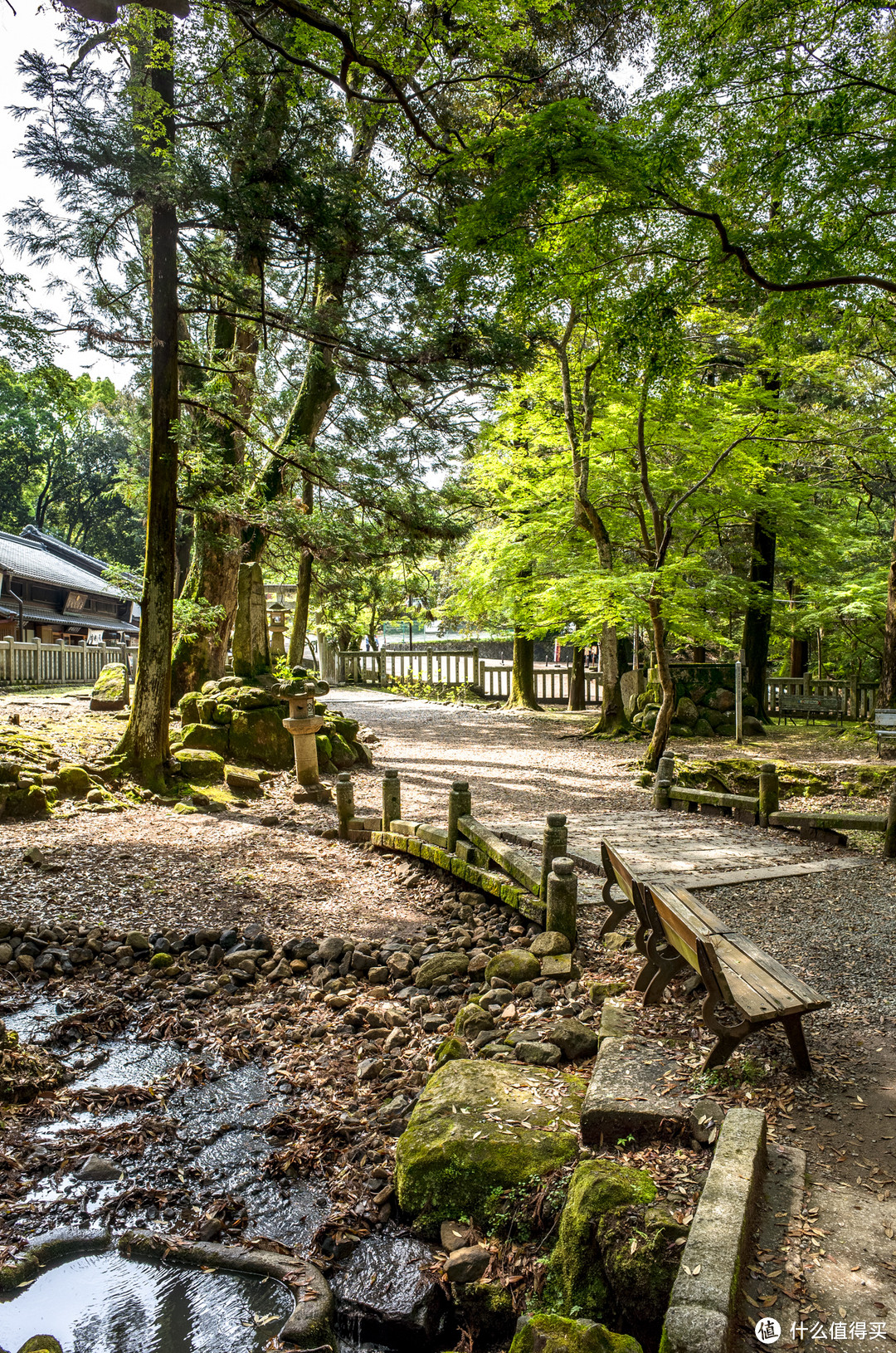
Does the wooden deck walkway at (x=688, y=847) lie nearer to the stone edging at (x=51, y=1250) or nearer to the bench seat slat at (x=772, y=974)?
the bench seat slat at (x=772, y=974)

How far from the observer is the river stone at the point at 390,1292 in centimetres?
283

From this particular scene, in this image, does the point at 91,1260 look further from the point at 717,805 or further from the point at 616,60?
the point at 616,60

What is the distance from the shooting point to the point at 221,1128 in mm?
4062

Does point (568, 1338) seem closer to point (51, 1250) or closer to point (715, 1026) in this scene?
point (715, 1026)

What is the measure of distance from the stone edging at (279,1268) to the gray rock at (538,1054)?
1351 mm

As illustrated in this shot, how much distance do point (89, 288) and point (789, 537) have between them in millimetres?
13427

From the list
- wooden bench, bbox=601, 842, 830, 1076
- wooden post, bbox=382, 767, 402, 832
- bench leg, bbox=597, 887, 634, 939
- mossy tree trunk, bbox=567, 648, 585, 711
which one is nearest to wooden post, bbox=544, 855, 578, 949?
bench leg, bbox=597, 887, 634, 939

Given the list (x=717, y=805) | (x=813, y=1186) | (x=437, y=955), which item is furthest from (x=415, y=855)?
(x=813, y=1186)

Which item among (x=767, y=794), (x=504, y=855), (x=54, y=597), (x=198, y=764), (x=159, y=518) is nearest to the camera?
(x=504, y=855)

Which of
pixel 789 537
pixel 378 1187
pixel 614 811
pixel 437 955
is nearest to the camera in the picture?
pixel 378 1187

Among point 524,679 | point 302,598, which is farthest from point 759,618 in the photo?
point 302,598

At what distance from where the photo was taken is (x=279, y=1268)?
3.08 meters

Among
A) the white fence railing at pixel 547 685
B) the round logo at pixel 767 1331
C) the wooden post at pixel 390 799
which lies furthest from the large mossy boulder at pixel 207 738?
the white fence railing at pixel 547 685

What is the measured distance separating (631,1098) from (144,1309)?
1.98 meters
